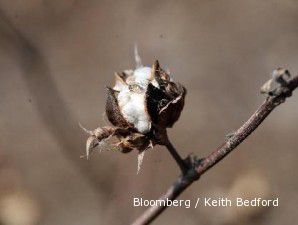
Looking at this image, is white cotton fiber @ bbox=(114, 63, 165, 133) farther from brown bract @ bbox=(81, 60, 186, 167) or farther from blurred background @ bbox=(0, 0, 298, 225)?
blurred background @ bbox=(0, 0, 298, 225)

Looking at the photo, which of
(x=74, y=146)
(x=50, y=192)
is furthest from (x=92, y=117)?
(x=50, y=192)

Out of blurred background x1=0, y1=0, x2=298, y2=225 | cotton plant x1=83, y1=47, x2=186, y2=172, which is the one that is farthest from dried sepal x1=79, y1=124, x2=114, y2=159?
blurred background x1=0, y1=0, x2=298, y2=225

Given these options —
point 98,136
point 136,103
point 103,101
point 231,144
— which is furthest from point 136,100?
point 103,101

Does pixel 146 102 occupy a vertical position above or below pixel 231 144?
above

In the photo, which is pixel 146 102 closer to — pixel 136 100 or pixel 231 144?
pixel 136 100

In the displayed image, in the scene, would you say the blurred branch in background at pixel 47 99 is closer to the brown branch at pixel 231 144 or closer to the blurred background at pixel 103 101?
the blurred background at pixel 103 101

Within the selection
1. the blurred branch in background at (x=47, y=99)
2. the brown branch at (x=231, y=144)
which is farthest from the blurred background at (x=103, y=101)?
the brown branch at (x=231, y=144)

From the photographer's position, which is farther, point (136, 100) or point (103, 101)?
point (103, 101)
